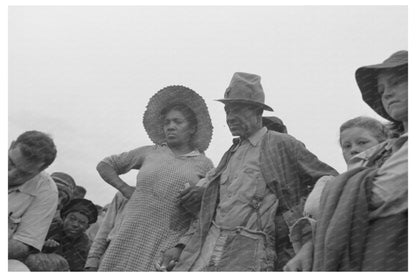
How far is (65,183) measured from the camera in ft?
17.5

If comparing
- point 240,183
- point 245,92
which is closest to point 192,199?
point 240,183

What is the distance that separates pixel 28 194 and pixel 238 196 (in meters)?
1.49

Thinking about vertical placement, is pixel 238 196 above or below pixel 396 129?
below

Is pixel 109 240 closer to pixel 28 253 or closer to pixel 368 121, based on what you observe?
pixel 28 253

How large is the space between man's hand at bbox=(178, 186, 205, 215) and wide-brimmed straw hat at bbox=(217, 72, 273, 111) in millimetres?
643

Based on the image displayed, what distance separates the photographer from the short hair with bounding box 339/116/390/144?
374 cm

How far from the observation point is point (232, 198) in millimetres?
3701

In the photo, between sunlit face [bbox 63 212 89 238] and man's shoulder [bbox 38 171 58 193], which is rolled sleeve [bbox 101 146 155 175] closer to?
man's shoulder [bbox 38 171 58 193]

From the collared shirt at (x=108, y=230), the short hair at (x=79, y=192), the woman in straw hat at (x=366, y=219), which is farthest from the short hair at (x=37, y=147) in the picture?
the woman in straw hat at (x=366, y=219)

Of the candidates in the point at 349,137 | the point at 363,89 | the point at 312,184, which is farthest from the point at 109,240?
the point at 363,89

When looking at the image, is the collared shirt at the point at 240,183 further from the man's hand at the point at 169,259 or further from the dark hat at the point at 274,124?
the dark hat at the point at 274,124

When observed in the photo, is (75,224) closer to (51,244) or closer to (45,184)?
(51,244)

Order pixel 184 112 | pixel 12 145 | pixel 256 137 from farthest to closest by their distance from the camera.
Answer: pixel 184 112, pixel 12 145, pixel 256 137

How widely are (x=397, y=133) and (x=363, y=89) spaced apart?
0.32 m
